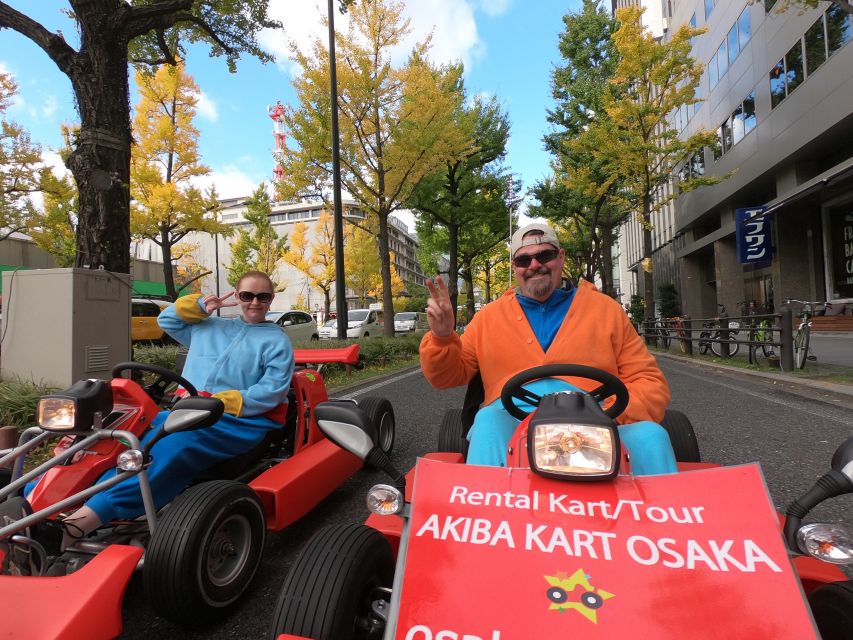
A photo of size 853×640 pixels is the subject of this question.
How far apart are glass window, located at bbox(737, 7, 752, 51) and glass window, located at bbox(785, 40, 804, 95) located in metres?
3.16

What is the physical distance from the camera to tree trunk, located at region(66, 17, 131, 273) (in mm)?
4844

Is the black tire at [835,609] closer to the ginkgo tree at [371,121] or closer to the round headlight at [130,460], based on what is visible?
the round headlight at [130,460]

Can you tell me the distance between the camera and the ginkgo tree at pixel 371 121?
11875mm

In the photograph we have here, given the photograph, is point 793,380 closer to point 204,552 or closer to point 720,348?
point 720,348

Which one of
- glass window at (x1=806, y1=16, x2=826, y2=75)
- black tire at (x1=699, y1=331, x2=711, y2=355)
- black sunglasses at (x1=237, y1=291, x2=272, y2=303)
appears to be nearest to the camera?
black sunglasses at (x1=237, y1=291, x2=272, y2=303)

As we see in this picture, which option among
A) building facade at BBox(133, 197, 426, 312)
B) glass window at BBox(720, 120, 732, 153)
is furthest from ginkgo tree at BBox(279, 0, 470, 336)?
building facade at BBox(133, 197, 426, 312)

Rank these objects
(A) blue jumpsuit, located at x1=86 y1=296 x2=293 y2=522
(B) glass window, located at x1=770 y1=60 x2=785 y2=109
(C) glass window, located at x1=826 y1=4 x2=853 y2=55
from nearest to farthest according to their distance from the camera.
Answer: (A) blue jumpsuit, located at x1=86 y1=296 x2=293 y2=522 < (C) glass window, located at x1=826 y1=4 x2=853 y2=55 < (B) glass window, located at x1=770 y1=60 x2=785 y2=109

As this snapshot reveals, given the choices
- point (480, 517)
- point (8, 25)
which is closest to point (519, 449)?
point (480, 517)

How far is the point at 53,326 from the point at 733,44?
23219mm

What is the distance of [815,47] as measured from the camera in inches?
510

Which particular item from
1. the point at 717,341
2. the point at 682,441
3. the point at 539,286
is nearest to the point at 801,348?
the point at 717,341

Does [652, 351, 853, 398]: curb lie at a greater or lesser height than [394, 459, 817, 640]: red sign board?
lesser

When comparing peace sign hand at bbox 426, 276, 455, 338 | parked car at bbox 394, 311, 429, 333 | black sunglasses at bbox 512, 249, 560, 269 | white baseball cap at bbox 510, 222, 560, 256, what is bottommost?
peace sign hand at bbox 426, 276, 455, 338

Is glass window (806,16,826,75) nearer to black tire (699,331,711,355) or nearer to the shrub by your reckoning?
black tire (699,331,711,355)
